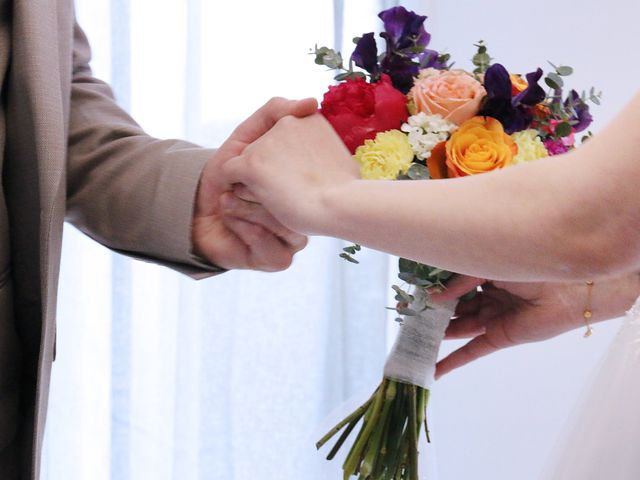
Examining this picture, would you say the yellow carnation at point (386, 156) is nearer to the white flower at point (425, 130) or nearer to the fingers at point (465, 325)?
the white flower at point (425, 130)

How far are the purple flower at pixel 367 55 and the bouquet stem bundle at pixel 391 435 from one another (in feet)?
1.52

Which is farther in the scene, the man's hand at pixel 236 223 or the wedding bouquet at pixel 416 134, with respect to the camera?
the man's hand at pixel 236 223

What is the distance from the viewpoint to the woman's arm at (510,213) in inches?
33.9

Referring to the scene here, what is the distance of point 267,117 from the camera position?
54.7 inches

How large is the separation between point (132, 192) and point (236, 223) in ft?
0.55

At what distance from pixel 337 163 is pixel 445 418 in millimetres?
2256

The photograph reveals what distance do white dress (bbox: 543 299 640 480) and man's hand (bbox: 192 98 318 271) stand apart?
20.8 inches

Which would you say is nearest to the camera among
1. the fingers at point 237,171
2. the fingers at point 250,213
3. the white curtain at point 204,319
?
the fingers at point 237,171

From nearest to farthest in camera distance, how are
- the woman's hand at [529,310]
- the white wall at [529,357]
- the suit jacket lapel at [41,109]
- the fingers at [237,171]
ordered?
the suit jacket lapel at [41,109] → the fingers at [237,171] → the woman's hand at [529,310] → the white wall at [529,357]

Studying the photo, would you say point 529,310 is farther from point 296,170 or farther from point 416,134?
point 296,170

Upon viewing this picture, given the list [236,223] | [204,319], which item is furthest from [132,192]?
[204,319]

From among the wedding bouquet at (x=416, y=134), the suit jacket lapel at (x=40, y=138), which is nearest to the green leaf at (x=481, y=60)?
the wedding bouquet at (x=416, y=134)

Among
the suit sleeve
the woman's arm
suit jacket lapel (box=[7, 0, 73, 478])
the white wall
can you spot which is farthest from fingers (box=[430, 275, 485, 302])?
the white wall

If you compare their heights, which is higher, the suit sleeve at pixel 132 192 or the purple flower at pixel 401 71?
the purple flower at pixel 401 71
